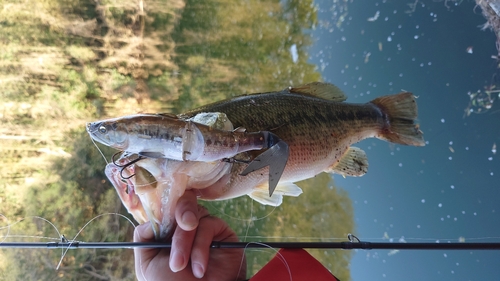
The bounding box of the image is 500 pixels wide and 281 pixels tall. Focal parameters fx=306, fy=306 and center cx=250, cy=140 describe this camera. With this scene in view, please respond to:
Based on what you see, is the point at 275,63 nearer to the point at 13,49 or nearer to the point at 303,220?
the point at 303,220

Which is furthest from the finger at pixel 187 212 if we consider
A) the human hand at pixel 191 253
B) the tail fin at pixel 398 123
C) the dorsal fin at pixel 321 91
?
the tail fin at pixel 398 123

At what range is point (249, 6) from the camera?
159 inches

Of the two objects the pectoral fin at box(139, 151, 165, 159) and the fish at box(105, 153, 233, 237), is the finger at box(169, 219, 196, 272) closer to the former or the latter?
the fish at box(105, 153, 233, 237)

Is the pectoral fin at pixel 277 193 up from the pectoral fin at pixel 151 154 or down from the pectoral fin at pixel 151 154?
down

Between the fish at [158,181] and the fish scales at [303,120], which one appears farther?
the fish scales at [303,120]

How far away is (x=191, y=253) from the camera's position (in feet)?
2.57

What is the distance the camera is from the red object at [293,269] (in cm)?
82

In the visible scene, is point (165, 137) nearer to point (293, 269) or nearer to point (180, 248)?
point (180, 248)

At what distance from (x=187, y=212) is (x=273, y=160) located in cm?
26

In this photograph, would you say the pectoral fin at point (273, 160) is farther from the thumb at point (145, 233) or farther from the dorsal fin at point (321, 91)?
the dorsal fin at point (321, 91)

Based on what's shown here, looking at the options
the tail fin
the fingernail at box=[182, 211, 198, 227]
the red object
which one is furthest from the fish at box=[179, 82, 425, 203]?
the red object

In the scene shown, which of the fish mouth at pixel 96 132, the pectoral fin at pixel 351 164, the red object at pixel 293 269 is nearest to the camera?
the fish mouth at pixel 96 132

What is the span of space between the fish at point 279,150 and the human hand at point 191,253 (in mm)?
44

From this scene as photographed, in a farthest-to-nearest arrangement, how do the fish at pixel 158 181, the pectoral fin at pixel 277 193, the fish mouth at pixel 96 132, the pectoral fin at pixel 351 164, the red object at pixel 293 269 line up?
the pectoral fin at pixel 351 164, the pectoral fin at pixel 277 193, the red object at pixel 293 269, the fish at pixel 158 181, the fish mouth at pixel 96 132
